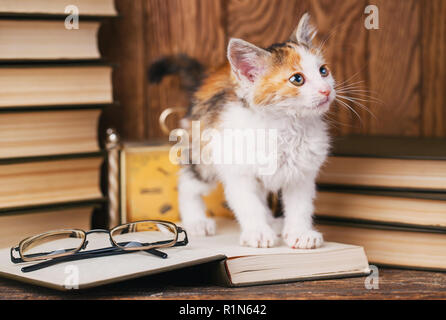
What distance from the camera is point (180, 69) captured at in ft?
4.23

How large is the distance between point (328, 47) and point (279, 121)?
458mm

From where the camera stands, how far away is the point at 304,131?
0.98 m

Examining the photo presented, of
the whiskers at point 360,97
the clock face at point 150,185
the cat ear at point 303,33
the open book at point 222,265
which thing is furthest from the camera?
the whiskers at point 360,97

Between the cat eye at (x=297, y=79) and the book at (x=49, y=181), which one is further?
the book at (x=49, y=181)

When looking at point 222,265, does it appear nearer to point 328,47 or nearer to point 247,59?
point 247,59

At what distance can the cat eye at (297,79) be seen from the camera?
0.94 metres

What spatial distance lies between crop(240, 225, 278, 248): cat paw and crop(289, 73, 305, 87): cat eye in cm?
26

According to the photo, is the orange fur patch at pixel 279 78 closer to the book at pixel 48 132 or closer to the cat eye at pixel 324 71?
the cat eye at pixel 324 71

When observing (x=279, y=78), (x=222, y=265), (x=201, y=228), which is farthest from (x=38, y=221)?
(x=279, y=78)

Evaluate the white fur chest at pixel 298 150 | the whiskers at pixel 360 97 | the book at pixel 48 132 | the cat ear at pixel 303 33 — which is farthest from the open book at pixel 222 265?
the whiskers at pixel 360 97

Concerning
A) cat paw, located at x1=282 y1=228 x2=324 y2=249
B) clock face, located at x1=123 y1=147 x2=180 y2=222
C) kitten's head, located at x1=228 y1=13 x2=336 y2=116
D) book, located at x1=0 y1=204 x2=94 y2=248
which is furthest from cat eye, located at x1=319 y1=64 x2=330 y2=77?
book, located at x1=0 y1=204 x2=94 y2=248

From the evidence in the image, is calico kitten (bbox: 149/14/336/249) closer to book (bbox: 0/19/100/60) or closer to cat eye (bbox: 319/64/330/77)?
cat eye (bbox: 319/64/330/77)

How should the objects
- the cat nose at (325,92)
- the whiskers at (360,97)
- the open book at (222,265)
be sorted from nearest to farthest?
the open book at (222,265) < the cat nose at (325,92) < the whiskers at (360,97)
